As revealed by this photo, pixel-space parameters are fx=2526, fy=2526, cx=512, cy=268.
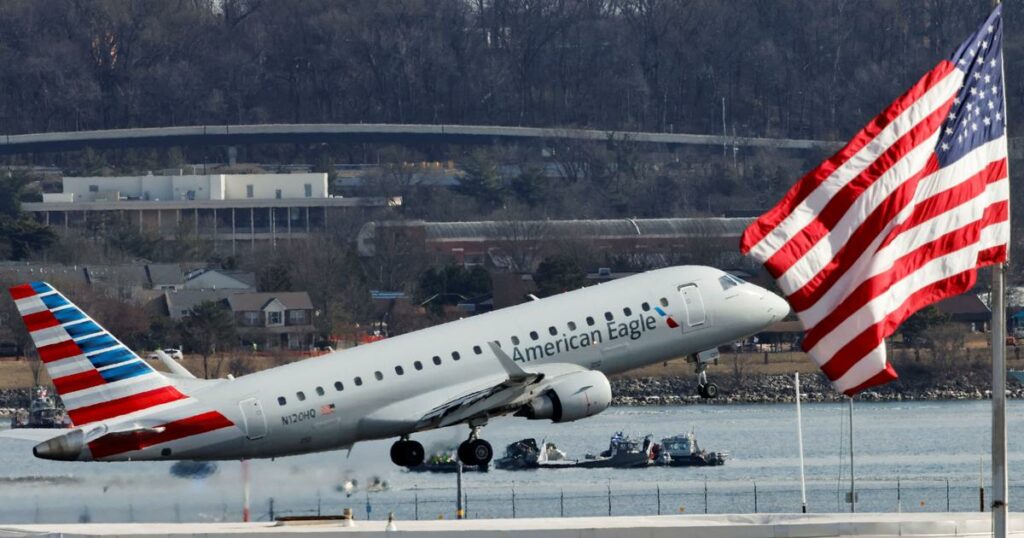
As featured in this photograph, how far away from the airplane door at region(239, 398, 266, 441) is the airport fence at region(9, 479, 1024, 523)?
28.2m

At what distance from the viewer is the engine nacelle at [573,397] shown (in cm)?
7056

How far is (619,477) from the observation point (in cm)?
13300

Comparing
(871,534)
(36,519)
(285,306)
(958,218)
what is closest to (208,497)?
(36,519)

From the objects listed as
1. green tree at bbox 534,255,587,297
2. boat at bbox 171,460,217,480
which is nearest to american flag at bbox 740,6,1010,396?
boat at bbox 171,460,217,480

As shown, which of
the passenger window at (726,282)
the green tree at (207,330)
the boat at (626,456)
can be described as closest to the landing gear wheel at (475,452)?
the passenger window at (726,282)

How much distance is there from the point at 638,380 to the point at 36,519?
90.1m

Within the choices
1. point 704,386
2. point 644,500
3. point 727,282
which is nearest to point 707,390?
point 704,386

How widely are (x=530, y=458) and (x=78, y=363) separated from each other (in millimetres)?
70757

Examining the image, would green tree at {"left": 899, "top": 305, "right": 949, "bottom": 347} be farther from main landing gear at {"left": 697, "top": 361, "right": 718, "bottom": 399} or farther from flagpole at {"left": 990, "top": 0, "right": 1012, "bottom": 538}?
flagpole at {"left": 990, "top": 0, "right": 1012, "bottom": 538}

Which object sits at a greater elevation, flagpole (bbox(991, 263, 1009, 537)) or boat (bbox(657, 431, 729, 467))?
flagpole (bbox(991, 263, 1009, 537))

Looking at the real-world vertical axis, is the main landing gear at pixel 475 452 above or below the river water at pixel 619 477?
above

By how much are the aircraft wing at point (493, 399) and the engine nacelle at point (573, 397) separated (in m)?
0.32

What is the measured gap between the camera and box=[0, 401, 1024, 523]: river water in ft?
298

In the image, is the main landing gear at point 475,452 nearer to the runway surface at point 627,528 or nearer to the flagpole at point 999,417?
the runway surface at point 627,528
